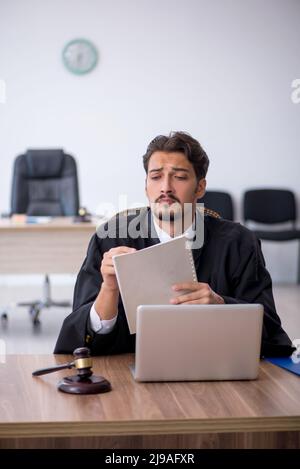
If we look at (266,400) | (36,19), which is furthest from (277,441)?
(36,19)

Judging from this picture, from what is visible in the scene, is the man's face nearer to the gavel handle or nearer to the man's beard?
the man's beard

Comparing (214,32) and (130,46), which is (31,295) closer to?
(130,46)

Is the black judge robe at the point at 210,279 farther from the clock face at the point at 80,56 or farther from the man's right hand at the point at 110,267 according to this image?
the clock face at the point at 80,56

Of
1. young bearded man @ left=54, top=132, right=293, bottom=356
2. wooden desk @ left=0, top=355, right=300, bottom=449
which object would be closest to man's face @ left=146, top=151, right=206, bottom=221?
young bearded man @ left=54, top=132, right=293, bottom=356

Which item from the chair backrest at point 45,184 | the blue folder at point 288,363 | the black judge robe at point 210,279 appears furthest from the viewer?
the chair backrest at point 45,184

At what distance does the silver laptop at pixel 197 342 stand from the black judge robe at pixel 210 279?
0.32 metres

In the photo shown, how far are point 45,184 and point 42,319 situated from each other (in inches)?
45.3
